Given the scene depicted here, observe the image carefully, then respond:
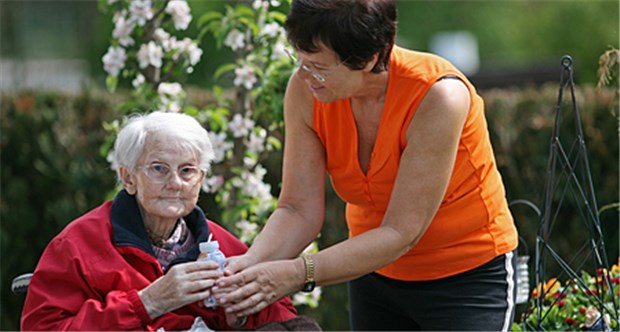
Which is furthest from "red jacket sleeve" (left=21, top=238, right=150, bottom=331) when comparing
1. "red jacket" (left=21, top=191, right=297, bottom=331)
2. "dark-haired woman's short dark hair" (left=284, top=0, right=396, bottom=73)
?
"dark-haired woman's short dark hair" (left=284, top=0, right=396, bottom=73)

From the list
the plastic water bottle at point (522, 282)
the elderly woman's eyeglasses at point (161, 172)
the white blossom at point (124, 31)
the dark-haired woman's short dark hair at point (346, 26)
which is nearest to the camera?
the dark-haired woman's short dark hair at point (346, 26)

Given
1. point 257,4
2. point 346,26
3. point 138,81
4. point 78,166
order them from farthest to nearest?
point 78,166
point 138,81
point 257,4
point 346,26

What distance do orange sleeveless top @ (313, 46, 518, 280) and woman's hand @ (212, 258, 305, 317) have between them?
378 mm

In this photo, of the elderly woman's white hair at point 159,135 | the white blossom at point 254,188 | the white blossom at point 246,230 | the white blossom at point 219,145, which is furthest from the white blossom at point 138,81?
the elderly woman's white hair at point 159,135

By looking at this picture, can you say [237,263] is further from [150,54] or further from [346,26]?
[150,54]

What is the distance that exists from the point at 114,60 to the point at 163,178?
4.90 ft

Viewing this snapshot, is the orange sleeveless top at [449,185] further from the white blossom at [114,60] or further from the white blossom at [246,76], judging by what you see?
the white blossom at [114,60]

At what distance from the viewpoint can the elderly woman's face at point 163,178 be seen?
3025 mm

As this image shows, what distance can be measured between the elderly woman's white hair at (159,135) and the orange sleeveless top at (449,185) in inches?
15.4

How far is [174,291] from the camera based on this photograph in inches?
113

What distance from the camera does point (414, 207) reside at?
2.91 metres

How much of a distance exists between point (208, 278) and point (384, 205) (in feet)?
2.07

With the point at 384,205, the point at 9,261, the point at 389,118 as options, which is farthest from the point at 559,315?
the point at 9,261

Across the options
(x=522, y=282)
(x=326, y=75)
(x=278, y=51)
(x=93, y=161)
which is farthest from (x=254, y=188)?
(x=93, y=161)
